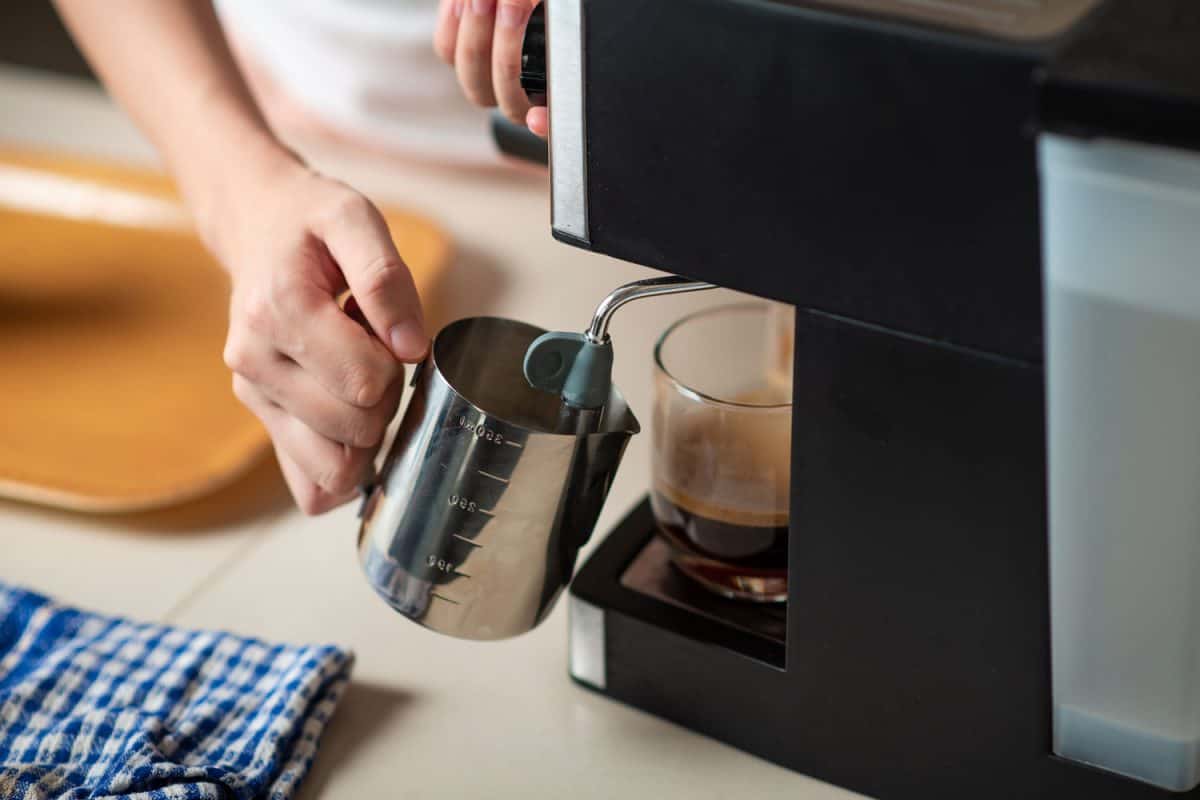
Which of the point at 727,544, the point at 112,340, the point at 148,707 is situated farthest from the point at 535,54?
the point at 112,340

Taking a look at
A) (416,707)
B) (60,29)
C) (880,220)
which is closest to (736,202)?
(880,220)

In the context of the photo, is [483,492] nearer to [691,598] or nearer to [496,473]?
[496,473]

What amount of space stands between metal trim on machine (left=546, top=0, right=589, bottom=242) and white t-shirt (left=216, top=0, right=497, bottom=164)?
0.61 metres

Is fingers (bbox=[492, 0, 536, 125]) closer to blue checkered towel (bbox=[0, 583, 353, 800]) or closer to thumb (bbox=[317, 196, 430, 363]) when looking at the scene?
thumb (bbox=[317, 196, 430, 363])

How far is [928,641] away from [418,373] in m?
0.24

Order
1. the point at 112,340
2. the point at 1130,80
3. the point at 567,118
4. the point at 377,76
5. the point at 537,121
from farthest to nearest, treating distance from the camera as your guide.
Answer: the point at 377,76, the point at 112,340, the point at 537,121, the point at 567,118, the point at 1130,80

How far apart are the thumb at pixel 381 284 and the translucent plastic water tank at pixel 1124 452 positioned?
0.29 metres

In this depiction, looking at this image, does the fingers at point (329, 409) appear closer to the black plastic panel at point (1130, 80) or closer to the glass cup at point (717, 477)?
the glass cup at point (717, 477)

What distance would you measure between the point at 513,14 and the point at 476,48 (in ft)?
0.13

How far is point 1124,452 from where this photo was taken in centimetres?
44

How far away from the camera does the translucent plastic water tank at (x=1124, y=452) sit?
0.39 meters

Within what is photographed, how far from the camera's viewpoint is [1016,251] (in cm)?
42

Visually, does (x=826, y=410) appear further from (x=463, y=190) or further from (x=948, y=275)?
(x=463, y=190)

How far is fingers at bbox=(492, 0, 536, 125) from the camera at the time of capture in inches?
24.0
